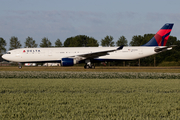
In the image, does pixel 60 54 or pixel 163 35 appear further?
pixel 163 35

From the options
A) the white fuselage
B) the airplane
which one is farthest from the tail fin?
the white fuselage

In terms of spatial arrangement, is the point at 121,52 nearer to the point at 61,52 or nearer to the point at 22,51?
the point at 61,52

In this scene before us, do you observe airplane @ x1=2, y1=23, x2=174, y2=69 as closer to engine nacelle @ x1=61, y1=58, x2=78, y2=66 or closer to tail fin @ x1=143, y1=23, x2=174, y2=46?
tail fin @ x1=143, y1=23, x2=174, y2=46

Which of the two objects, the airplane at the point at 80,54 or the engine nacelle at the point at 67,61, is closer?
the engine nacelle at the point at 67,61

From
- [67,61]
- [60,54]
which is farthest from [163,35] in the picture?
[60,54]

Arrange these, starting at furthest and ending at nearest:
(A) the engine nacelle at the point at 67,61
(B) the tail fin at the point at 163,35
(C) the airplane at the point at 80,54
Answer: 1. (B) the tail fin at the point at 163,35
2. (C) the airplane at the point at 80,54
3. (A) the engine nacelle at the point at 67,61

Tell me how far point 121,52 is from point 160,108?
2574 cm

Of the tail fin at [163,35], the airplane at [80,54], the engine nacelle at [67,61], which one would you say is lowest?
the engine nacelle at [67,61]

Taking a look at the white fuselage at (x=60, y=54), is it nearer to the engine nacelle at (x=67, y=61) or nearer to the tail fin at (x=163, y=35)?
the tail fin at (x=163, y=35)

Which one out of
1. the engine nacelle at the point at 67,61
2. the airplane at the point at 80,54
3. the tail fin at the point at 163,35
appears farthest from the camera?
the tail fin at the point at 163,35

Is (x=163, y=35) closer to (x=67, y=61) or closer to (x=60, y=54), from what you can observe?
(x=67, y=61)

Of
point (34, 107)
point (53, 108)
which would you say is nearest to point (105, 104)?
point (53, 108)

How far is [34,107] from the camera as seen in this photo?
5543mm

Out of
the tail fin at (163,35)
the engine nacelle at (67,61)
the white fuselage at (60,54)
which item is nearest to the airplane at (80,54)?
the white fuselage at (60,54)
